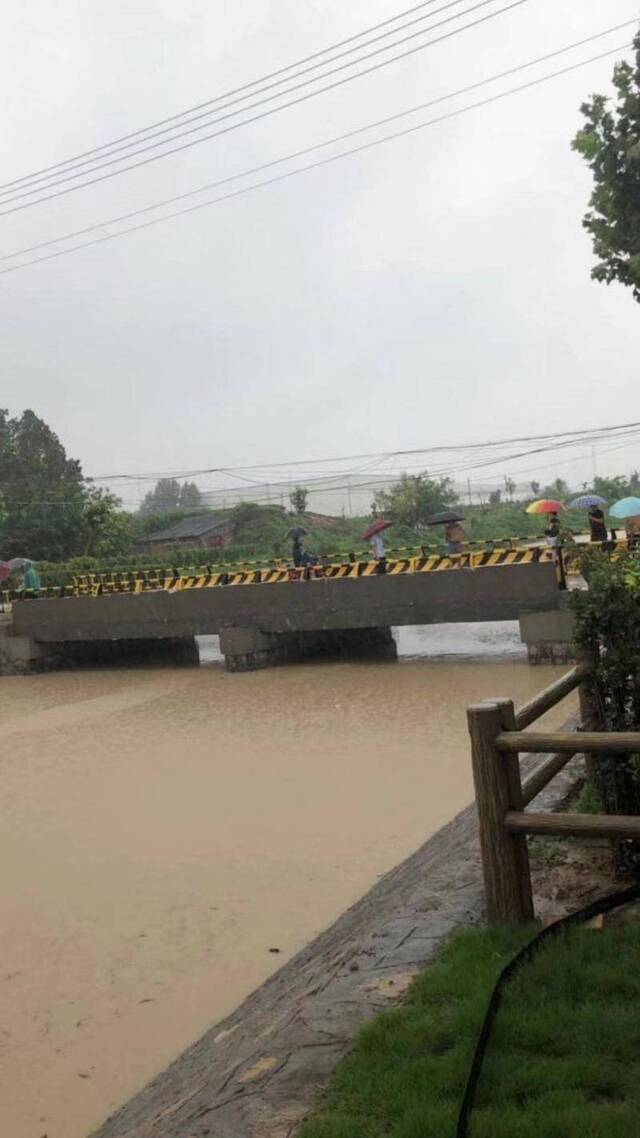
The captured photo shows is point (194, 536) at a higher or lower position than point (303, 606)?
higher

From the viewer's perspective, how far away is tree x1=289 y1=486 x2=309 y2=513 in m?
47.5

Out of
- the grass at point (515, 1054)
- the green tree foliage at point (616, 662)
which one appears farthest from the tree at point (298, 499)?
the grass at point (515, 1054)

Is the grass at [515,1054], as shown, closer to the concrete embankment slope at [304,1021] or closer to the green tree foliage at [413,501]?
the concrete embankment slope at [304,1021]

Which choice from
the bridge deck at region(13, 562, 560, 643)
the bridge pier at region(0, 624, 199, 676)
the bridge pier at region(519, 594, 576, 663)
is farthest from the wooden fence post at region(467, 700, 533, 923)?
the bridge pier at region(0, 624, 199, 676)

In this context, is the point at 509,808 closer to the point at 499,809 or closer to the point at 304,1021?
the point at 499,809

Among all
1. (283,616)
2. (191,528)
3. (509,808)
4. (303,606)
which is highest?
(191,528)

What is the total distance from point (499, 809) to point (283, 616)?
591 inches

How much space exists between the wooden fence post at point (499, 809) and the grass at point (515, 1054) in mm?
269

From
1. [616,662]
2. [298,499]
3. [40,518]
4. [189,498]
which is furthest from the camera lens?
[189,498]

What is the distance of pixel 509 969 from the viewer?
10.9 ft

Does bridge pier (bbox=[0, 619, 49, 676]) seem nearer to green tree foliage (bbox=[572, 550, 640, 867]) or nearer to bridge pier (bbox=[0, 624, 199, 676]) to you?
bridge pier (bbox=[0, 624, 199, 676])

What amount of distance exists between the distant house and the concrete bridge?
2000cm

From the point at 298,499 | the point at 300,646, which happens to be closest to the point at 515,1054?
the point at 300,646

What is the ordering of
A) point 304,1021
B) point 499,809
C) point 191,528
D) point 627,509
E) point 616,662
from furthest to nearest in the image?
point 191,528 < point 627,509 < point 616,662 < point 499,809 < point 304,1021
